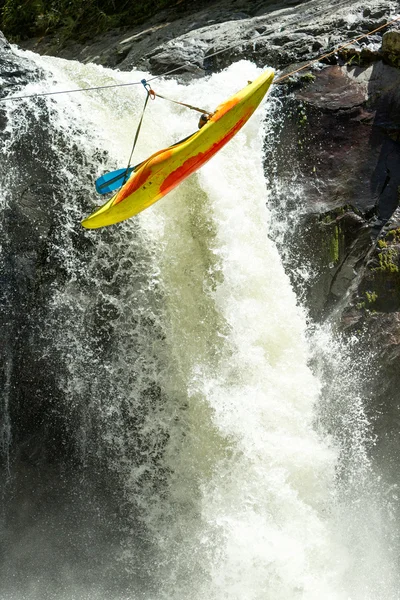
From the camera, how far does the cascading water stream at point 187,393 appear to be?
6004 mm

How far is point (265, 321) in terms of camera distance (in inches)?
251

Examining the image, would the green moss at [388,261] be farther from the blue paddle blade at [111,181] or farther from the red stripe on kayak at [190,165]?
the blue paddle blade at [111,181]

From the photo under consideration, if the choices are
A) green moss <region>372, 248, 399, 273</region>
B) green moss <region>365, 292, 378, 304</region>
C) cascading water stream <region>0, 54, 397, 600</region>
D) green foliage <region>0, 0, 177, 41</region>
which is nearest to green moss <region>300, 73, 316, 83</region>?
cascading water stream <region>0, 54, 397, 600</region>

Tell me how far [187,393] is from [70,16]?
6692mm

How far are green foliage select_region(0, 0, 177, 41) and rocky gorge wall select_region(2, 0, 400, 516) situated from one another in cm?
275

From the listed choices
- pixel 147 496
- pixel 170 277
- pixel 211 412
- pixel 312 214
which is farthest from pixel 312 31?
pixel 147 496

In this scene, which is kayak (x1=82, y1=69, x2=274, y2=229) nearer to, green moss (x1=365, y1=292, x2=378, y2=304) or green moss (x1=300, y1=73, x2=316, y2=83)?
green moss (x1=300, y1=73, x2=316, y2=83)

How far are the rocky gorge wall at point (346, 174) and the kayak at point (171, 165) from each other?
4.47 feet

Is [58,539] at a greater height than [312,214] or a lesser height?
lesser

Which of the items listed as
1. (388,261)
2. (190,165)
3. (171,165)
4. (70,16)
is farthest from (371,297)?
(70,16)

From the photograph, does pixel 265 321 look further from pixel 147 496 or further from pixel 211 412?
pixel 147 496

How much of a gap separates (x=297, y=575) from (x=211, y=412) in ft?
5.13

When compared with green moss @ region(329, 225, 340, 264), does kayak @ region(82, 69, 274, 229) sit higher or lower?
higher

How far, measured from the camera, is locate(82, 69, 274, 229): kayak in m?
5.43
